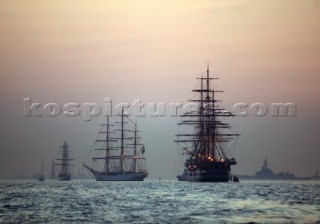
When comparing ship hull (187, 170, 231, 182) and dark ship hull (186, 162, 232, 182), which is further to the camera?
dark ship hull (186, 162, 232, 182)

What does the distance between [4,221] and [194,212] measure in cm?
1629

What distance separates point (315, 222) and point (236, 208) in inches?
570

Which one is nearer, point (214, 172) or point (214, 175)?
point (214, 172)

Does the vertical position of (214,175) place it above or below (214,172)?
below

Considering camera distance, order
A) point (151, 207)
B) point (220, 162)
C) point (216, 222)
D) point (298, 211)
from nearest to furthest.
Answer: point (216, 222) → point (298, 211) → point (151, 207) → point (220, 162)

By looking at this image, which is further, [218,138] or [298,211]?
[218,138]

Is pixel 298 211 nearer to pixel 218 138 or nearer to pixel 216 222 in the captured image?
pixel 216 222

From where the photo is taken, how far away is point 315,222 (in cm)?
4997

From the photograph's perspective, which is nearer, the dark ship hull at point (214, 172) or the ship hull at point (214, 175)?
the ship hull at point (214, 175)

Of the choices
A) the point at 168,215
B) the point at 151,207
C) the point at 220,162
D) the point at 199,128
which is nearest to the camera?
the point at 168,215

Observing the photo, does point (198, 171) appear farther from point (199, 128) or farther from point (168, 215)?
point (168, 215)

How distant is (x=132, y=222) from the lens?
1971 inches

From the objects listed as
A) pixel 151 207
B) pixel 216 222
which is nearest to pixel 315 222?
pixel 216 222

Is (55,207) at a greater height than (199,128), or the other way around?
(199,128)
